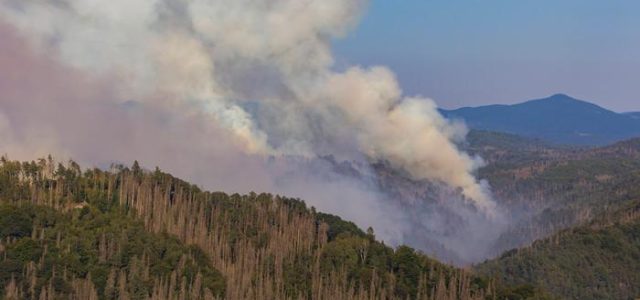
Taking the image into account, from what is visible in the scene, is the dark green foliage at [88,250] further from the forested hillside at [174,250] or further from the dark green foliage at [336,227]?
the dark green foliage at [336,227]

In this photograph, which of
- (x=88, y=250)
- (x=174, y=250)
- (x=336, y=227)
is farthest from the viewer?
(x=336, y=227)

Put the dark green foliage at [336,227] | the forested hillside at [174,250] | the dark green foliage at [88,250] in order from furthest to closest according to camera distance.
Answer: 1. the dark green foliage at [336,227]
2. the forested hillside at [174,250]
3. the dark green foliage at [88,250]

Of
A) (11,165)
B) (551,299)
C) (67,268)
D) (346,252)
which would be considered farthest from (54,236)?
(551,299)

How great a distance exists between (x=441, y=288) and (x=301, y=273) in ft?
76.0

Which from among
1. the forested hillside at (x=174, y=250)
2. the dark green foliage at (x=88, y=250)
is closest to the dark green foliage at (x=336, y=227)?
the forested hillside at (x=174, y=250)

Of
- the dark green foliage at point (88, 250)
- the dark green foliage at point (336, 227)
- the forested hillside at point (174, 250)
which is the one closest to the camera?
the dark green foliage at point (88, 250)

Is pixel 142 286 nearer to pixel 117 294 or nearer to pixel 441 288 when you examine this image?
pixel 117 294

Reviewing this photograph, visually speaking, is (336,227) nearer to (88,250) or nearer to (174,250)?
(174,250)

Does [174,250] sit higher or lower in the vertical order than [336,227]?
lower

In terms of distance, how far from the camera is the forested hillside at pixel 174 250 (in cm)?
11219

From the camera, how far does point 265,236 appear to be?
151m

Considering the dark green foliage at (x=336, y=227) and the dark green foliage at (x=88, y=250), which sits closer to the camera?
the dark green foliage at (x=88, y=250)

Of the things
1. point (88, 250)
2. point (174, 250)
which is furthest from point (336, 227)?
point (88, 250)

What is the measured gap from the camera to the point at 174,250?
126625mm
